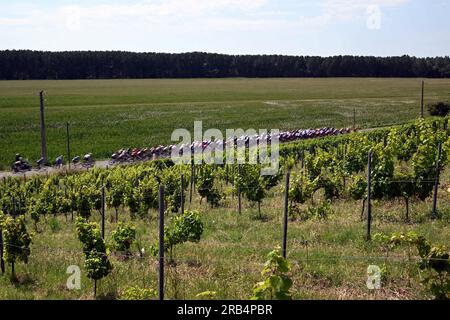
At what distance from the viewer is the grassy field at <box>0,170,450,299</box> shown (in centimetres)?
961

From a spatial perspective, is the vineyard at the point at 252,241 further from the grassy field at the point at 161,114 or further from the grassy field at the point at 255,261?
the grassy field at the point at 161,114

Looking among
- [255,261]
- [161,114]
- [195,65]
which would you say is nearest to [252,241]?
[255,261]

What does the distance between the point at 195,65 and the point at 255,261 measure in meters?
166

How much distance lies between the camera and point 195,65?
17362 centimetres

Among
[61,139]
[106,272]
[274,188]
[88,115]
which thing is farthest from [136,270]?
[88,115]

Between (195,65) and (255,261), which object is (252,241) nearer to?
(255,261)

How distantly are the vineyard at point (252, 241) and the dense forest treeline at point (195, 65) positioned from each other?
138 meters

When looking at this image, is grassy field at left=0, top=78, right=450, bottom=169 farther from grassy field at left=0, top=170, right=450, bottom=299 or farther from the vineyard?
grassy field at left=0, top=170, right=450, bottom=299

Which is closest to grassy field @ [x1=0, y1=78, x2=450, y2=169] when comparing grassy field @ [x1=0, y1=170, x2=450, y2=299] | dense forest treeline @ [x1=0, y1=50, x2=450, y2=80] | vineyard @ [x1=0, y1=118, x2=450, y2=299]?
vineyard @ [x1=0, y1=118, x2=450, y2=299]

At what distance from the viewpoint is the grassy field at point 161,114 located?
149 ft

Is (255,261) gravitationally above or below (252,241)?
above

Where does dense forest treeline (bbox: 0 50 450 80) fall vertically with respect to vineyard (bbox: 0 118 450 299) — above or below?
above

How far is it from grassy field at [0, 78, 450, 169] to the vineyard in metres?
20.8
